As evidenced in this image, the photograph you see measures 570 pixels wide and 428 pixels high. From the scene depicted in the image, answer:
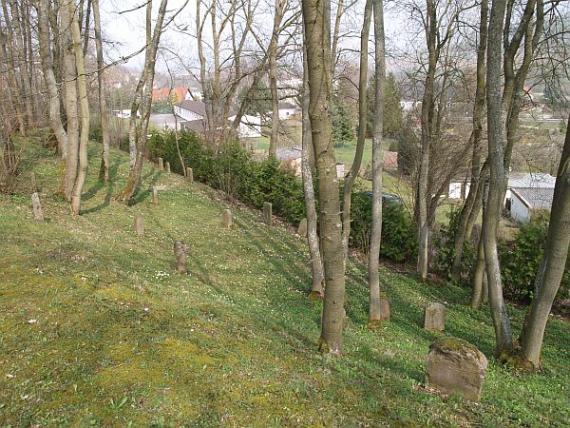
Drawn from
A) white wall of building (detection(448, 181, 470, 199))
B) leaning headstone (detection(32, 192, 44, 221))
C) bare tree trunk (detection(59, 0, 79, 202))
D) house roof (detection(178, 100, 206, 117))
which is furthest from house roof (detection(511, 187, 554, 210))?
house roof (detection(178, 100, 206, 117))

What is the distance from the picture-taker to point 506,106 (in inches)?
418

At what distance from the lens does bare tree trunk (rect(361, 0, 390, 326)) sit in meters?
8.46

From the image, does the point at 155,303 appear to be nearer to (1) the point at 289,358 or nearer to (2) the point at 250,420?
(1) the point at 289,358

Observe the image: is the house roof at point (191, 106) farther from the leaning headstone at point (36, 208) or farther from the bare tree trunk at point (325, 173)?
the bare tree trunk at point (325, 173)

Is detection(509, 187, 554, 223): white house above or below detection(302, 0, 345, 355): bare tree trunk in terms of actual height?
below

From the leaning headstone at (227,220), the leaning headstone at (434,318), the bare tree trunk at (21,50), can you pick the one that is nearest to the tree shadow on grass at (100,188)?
the leaning headstone at (227,220)

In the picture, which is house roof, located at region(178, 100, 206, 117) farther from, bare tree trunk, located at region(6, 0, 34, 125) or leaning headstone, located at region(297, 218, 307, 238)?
leaning headstone, located at region(297, 218, 307, 238)

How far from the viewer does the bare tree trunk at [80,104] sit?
41.3 feet

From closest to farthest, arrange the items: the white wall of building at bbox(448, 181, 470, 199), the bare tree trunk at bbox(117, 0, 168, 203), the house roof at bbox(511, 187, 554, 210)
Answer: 1. the bare tree trunk at bbox(117, 0, 168, 203)
2. the white wall of building at bbox(448, 181, 470, 199)
3. the house roof at bbox(511, 187, 554, 210)

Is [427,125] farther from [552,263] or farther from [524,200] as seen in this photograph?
[524,200]

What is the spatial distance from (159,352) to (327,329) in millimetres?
2188

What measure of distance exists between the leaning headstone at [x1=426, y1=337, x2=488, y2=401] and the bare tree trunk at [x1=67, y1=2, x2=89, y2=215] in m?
11.2

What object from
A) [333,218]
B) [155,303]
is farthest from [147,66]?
[333,218]

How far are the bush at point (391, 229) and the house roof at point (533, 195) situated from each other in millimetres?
16121
